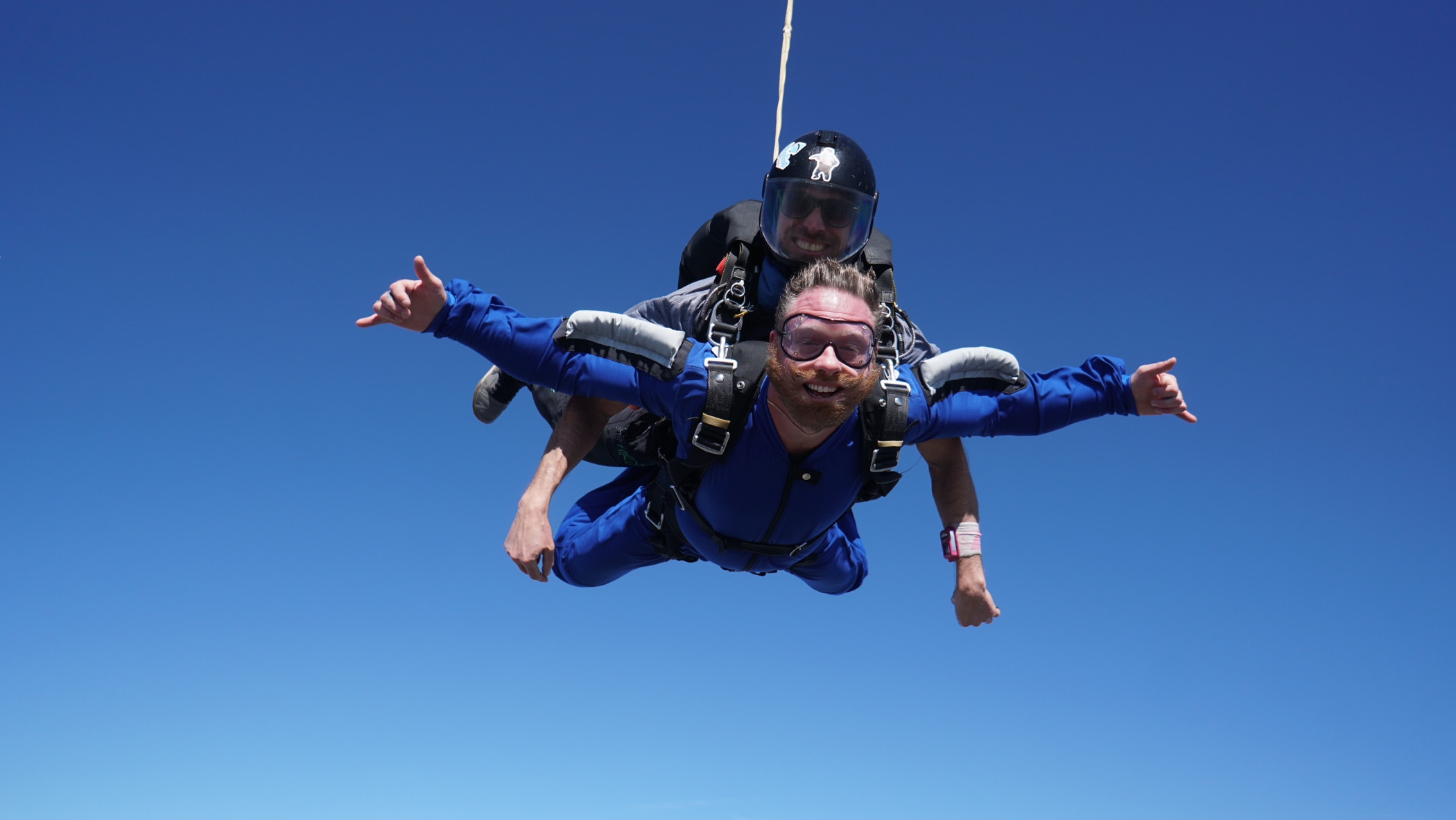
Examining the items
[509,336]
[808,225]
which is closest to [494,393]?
[509,336]

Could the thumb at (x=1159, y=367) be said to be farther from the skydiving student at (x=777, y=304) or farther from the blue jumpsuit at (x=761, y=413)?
the skydiving student at (x=777, y=304)

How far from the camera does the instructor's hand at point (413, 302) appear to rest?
360 cm

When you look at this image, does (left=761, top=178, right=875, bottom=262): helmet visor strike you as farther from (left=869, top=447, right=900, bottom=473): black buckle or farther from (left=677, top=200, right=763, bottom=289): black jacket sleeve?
(left=869, top=447, right=900, bottom=473): black buckle

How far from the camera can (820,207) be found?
4.40m

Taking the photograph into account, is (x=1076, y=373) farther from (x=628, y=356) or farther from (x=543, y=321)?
(x=543, y=321)

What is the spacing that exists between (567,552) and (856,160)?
221 centimetres

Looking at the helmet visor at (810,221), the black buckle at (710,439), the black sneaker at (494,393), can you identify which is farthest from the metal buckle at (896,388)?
the black sneaker at (494,393)

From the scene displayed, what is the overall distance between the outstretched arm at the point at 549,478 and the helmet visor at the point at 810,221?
3.28 feet

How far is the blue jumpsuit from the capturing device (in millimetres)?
3834

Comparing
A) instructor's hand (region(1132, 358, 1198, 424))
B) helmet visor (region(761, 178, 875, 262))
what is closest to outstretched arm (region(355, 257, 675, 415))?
helmet visor (region(761, 178, 875, 262))

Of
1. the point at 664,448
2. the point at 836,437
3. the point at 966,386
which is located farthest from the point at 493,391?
the point at 966,386

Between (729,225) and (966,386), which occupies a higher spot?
(729,225)

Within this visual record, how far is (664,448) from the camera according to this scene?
14.4ft

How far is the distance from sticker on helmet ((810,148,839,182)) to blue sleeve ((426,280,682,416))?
3.55 ft
